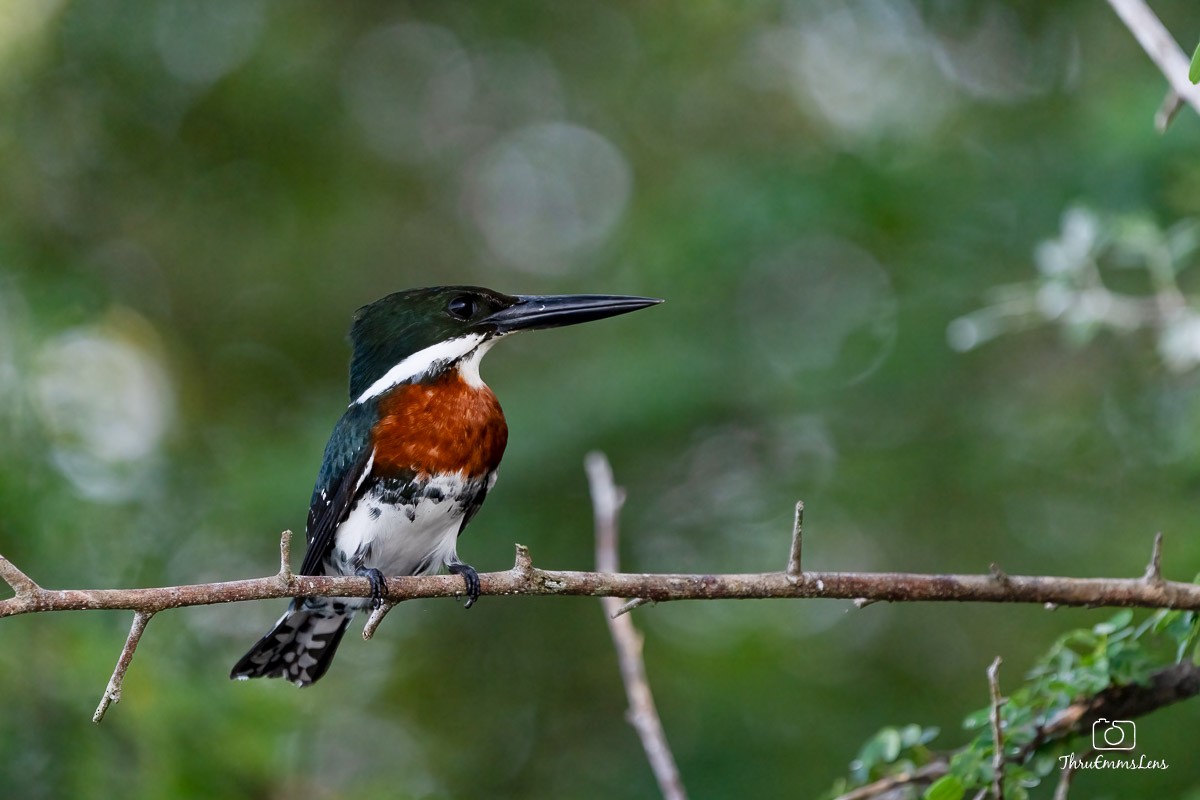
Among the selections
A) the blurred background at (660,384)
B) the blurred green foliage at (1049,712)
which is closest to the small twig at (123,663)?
the blurred green foliage at (1049,712)

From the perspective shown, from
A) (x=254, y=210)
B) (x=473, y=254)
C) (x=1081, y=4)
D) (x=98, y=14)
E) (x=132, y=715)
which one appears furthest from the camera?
(x=473, y=254)

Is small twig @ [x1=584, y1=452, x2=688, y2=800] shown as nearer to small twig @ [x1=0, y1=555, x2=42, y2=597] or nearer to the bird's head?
the bird's head

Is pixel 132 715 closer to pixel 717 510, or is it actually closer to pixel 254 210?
pixel 717 510

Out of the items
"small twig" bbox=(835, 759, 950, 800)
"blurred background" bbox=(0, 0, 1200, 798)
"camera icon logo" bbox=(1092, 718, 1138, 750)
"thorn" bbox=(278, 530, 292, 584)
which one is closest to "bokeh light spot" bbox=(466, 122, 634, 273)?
"blurred background" bbox=(0, 0, 1200, 798)

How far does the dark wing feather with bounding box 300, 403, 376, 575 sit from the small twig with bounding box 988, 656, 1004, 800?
5.89 feet

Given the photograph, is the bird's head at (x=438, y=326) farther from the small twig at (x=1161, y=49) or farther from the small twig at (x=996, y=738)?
the small twig at (x=996, y=738)

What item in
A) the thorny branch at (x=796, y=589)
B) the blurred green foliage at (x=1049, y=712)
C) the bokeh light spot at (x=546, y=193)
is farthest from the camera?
the bokeh light spot at (x=546, y=193)

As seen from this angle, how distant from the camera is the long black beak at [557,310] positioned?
351 cm

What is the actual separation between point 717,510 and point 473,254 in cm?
393

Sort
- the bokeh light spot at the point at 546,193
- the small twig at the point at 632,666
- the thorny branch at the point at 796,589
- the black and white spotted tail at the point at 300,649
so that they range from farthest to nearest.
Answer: the bokeh light spot at the point at 546,193 → the black and white spotted tail at the point at 300,649 → the small twig at the point at 632,666 → the thorny branch at the point at 796,589

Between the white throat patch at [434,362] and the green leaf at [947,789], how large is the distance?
1.78 m

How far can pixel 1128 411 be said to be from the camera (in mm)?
5488

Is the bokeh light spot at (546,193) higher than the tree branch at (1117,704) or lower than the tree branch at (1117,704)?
higher

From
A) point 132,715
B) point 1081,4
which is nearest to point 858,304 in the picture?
point 1081,4
